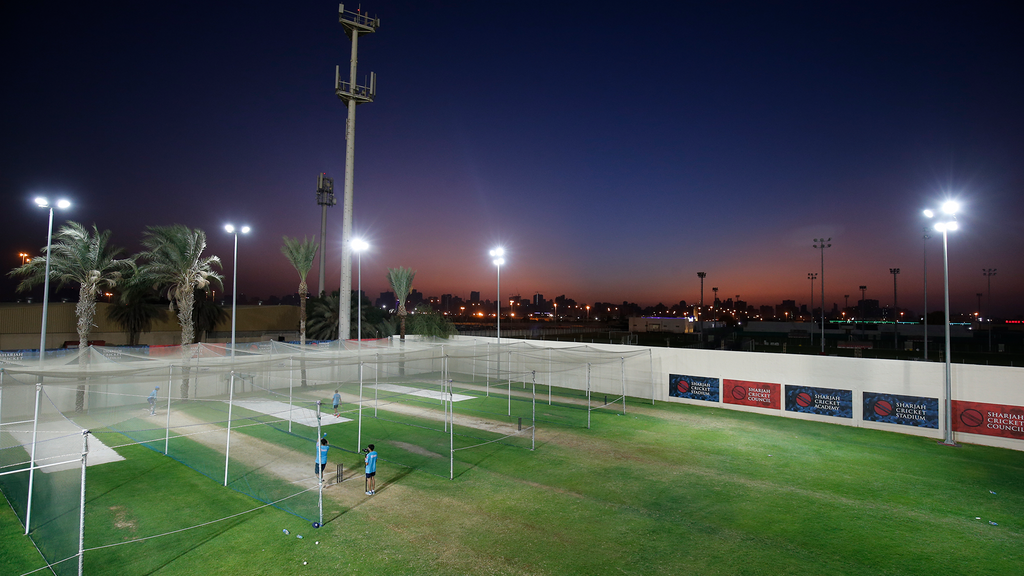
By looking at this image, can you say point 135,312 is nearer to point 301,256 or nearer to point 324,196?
point 301,256

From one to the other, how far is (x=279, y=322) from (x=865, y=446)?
4887 cm

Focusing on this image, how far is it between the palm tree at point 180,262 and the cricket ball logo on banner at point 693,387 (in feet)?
92.6

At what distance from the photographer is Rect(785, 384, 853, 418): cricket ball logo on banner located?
72.9 ft

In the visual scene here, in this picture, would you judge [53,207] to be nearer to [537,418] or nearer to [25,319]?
[537,418]

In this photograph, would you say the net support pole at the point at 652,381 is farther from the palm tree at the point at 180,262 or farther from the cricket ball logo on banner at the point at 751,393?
the palm tree at the point at 180,262

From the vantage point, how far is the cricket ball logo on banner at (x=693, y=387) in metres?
26.3

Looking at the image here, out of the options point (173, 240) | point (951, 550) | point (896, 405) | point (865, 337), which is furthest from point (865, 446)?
point (865, 337)

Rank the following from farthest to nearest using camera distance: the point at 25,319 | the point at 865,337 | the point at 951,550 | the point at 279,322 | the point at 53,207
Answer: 1. the point at 865,337
2. the point at 279,322
3. the point at 25,319
4. the point at 53,207
5. the point at 951,550

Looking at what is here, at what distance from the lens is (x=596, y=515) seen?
11.7 m

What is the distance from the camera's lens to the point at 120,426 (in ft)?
63.1

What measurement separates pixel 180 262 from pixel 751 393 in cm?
3270

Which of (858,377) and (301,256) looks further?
(301,256)

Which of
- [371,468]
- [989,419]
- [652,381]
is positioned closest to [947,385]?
[989,419]

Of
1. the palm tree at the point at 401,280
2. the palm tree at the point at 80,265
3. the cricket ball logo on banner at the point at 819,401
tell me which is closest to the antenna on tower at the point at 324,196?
the palm tree at the point at 401,280
